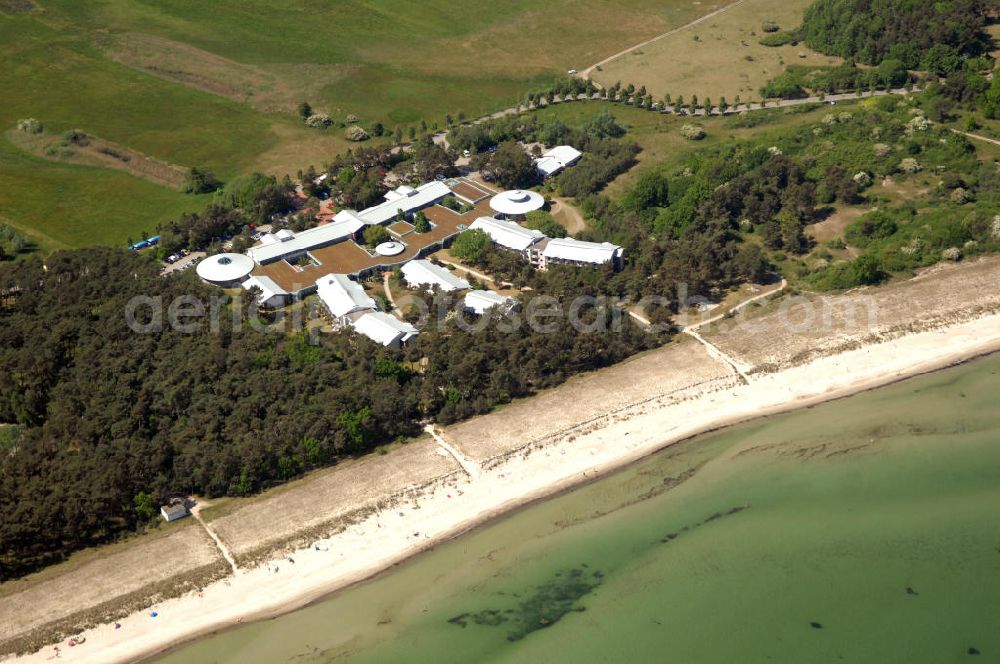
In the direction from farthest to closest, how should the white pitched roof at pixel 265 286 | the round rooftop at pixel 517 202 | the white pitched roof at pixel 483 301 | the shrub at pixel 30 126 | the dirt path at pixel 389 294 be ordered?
the shrub at pixel 30 126
the round rooftop at pixel 517 202
the white pitched roof at pixel 265 286
the dirt path at pixel 389 294
the white pitched roof at pixel 483 301

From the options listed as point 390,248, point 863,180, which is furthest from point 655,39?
point 390,248

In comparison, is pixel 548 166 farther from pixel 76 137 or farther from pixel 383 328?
pixel 76 137

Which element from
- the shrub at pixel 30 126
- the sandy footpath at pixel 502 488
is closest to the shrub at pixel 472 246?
the sandy footpath at pixel 502 488

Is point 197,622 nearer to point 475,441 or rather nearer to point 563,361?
point 475,441

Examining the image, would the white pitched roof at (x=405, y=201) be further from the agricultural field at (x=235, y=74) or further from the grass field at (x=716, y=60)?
the grass field at (x=716, y=60)

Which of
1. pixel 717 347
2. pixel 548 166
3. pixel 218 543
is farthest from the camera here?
pixel 548 166

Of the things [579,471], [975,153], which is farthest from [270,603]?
[975,153]
